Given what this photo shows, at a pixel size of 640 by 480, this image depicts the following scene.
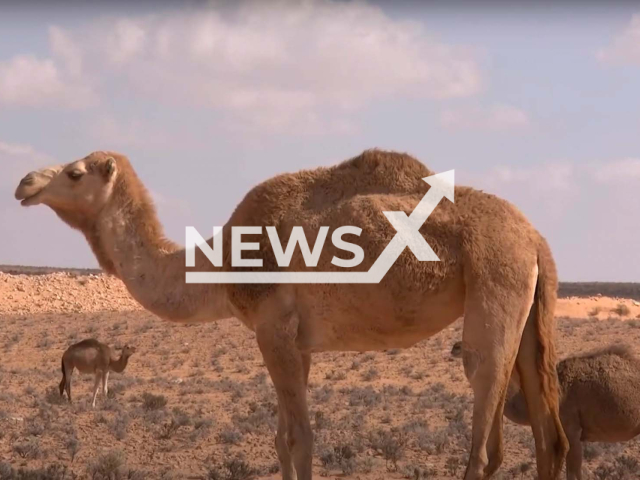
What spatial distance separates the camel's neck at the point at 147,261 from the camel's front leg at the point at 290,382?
641mm

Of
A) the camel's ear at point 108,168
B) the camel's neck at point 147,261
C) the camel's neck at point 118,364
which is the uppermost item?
the camel's ear at point 108,168

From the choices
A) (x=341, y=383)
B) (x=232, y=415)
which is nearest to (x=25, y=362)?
(x=341, y=383)

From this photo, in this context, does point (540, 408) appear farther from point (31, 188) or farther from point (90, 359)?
point (90, 359)

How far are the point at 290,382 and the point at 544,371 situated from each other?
202 centimetres

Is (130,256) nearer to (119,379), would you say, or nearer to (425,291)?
(425,291)

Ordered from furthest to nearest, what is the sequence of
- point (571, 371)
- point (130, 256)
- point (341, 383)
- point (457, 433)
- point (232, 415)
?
point (341, 383)
point (232, 415)
point (457, 433)
point (571, 371)
point (130, 256)

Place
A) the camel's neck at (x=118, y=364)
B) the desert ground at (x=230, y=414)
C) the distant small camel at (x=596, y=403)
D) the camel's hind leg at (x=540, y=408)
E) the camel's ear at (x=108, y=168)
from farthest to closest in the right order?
the camel's neck at (x=118, y=364) → the desert ground at (x=230, y=414) → the distant small camel at (x=596, y=403) → the camel's ear at (x=108, y=168) → the camel's hind leg at (x=540, y=408)

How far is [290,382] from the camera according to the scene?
6.91 meters

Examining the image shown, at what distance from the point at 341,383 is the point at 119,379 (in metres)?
5.05

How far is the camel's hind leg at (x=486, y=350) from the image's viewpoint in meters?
6.50

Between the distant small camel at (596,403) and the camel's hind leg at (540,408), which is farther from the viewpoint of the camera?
the distant small camel at (596,403)

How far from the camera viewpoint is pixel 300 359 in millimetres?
6918

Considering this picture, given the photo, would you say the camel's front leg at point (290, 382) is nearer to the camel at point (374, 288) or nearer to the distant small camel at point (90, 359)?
the camel at point (374, 288)
